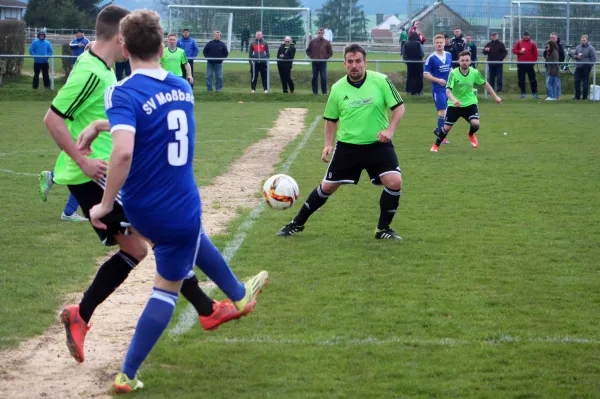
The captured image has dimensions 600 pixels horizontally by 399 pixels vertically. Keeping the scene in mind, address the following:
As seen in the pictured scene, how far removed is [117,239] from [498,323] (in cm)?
250

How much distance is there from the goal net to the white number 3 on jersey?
3488cm

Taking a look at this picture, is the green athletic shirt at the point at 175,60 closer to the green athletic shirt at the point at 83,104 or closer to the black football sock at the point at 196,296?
the green athletic shirt at the point at 83,104

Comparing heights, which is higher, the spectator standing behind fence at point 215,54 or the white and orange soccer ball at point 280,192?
the spectator standing behind fence at point 215,54

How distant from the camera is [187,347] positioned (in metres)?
5.19

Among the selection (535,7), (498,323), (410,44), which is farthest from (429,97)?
(498,323)

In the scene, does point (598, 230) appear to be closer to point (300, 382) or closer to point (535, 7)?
point (300, 382)

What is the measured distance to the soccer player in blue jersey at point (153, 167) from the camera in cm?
409

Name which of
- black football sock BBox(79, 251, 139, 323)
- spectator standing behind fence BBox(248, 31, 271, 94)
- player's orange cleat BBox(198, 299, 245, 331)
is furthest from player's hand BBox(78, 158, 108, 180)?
spectator standing behind fence BBox(248, 31, 271, 94)

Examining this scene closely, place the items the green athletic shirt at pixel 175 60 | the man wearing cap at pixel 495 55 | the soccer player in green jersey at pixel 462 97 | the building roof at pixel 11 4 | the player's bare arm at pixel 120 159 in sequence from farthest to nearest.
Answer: the building roof at pixel 11 4
the man wearing cap at pixel 495 55
the green athletic shirt at pixel 175 60
the soccer player in green jersey at pixel 462 97
the player's bare arm at pixel 120 159

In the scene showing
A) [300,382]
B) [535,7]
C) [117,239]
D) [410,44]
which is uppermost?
[535,7]

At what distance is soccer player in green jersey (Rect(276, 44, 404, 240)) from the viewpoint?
813cm

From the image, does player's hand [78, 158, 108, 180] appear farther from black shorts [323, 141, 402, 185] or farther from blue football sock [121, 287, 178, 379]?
black shorts [323, 141, 402, 185]

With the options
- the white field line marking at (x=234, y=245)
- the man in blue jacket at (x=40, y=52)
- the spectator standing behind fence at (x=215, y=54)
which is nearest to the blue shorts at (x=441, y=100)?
the white field line marking at (x=234, y=245)

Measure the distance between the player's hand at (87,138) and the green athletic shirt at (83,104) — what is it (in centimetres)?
23
